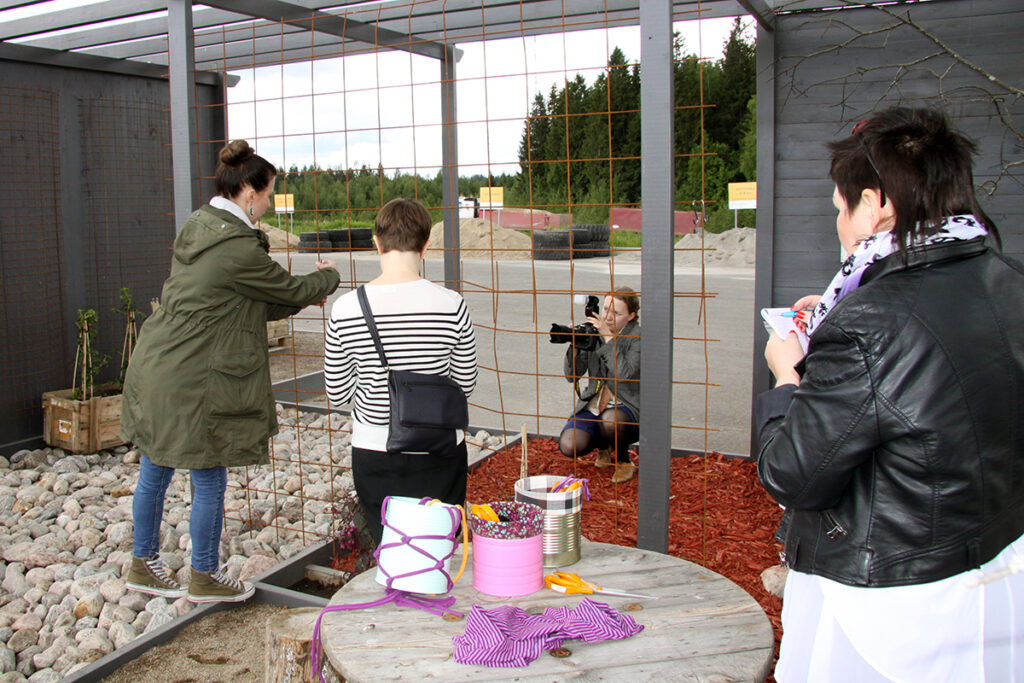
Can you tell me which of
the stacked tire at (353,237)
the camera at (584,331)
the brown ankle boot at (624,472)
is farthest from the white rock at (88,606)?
the stacked tire at (353,237)

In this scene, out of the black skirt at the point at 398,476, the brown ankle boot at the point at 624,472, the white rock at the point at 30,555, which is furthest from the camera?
the brown ankle boot at the point at 624,472

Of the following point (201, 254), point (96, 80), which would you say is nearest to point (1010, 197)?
point (201, 254)

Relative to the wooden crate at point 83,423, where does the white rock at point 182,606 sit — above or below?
below

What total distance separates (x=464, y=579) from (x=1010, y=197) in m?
3.90

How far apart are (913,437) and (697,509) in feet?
10.1

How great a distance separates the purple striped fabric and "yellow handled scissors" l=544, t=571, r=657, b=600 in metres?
0.10

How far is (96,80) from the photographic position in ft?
21.4

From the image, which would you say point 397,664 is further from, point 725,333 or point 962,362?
point 725,333

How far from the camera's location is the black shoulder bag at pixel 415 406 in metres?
2.65

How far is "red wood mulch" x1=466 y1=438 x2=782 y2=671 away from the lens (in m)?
3.86

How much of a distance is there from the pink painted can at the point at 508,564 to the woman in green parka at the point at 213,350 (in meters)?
1.59

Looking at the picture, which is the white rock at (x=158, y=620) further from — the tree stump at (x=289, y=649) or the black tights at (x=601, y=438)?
the black tights at (x=601, y=438)

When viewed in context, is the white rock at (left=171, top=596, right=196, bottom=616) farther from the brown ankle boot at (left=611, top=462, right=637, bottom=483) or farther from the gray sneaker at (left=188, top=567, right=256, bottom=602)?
the brown ankle boot at (left=611, top=462, right=637, bottom=483)

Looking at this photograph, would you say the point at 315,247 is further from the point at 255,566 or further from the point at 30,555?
the point at 30,555
